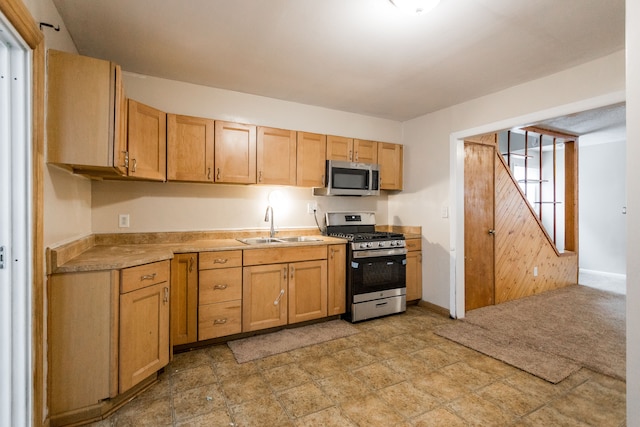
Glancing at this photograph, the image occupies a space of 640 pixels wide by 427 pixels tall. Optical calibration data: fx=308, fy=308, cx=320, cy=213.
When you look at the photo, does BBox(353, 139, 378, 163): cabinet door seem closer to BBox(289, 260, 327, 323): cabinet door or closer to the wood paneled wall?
BBox(289, 260, 327, 323): cabinet door

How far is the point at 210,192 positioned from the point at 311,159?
116cm

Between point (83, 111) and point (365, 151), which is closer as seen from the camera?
point (83, 111)

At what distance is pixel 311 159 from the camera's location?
352 centimetres

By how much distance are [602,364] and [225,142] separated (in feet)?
12.4

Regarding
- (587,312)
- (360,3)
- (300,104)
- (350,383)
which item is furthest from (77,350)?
(587,312)

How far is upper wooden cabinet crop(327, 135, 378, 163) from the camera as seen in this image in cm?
366

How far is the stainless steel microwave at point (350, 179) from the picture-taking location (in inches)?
141

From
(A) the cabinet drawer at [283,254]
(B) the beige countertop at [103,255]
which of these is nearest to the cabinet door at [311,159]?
(A) the cabinet drawer at [283,254]

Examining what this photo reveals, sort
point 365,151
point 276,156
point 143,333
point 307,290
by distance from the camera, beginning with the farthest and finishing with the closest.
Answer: point 365,151 < point 276,156 < point 307,290 < point 143,333

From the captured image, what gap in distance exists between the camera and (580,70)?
256cm

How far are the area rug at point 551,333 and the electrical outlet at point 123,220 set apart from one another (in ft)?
10.5

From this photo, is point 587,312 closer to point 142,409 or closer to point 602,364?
point 602,364

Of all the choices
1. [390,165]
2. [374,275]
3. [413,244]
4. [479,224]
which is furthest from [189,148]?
[479,224]

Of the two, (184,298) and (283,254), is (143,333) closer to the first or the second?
(184,298)
